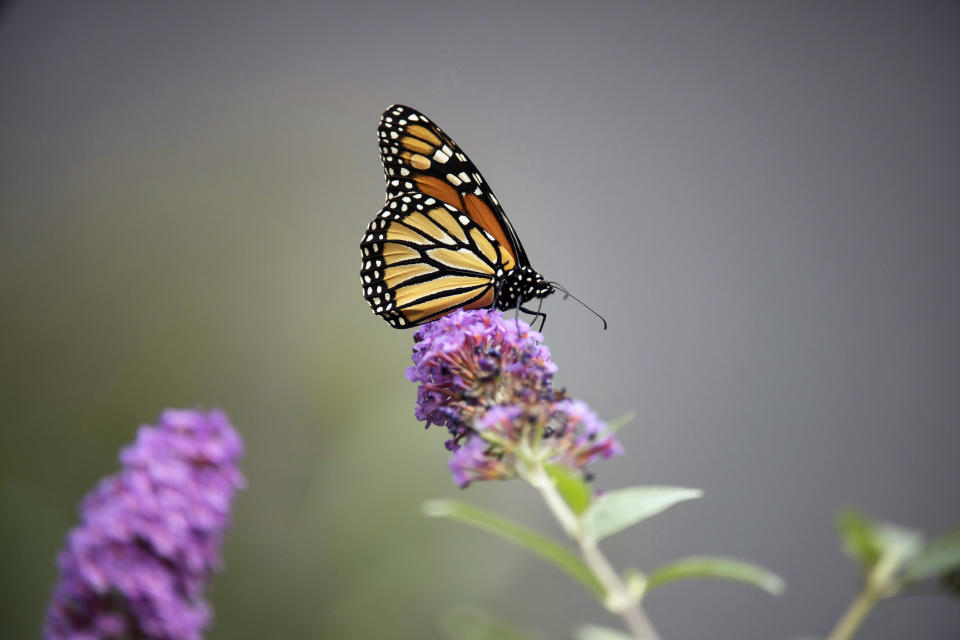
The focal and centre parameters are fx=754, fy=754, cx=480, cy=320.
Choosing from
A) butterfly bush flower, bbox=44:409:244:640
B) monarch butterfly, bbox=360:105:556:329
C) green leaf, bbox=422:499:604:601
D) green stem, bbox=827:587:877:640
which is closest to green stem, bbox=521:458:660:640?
green leaf, bbox=422:499:604:601

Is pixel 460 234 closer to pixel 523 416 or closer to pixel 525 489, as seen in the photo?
pixel 523 416

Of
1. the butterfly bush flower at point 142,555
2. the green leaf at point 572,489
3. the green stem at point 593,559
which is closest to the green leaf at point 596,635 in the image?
the green stem at point 593,559

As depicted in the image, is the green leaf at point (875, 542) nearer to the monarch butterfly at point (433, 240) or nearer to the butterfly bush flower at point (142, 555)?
the butterfly bush flower at point (142, 555)

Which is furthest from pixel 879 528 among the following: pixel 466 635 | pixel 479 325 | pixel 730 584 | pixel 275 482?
pixel 730 584

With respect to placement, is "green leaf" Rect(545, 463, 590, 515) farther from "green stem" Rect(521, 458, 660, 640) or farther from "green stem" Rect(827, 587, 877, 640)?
"green stem" Rect(827, 587, 877, 640)

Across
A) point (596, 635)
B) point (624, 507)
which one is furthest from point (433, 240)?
point (596, 635)

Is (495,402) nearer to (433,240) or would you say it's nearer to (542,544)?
(542,544)
